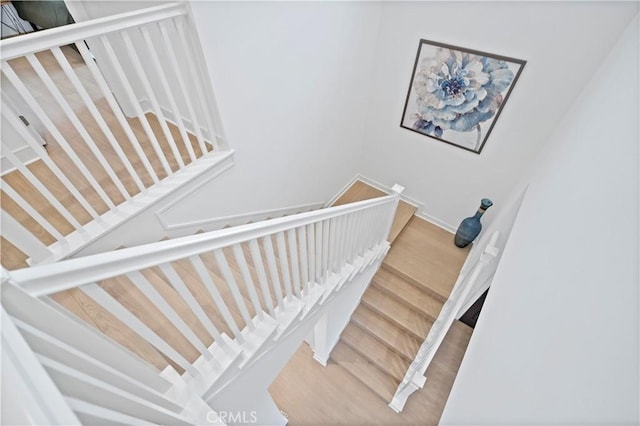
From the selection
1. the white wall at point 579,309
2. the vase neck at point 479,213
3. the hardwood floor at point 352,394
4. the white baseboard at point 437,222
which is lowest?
the hardwood floor at point 352,394

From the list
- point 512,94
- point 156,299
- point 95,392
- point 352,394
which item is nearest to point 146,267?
point 156,299

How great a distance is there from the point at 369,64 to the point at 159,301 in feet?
10.2

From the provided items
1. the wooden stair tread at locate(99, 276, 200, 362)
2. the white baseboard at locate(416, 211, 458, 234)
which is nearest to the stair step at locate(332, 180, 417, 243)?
the white baseboard at locate(416, 211, 458, 234)

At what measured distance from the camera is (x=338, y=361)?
3.41m

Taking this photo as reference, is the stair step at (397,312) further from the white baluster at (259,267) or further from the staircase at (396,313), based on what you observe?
the white baluster at (259,267)

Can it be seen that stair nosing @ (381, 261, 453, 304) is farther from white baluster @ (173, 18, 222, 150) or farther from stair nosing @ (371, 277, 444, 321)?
white baluster @ (173, 18, 222, 150)

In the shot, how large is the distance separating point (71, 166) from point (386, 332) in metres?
3.21

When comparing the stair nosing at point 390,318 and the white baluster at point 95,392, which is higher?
the white baluster at point 95,392

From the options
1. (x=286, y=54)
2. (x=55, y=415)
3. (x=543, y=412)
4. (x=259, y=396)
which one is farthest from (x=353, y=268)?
(x=55, y=415)

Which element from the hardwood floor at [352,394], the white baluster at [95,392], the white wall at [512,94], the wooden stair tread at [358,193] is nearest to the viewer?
the white baluster at [95,392]

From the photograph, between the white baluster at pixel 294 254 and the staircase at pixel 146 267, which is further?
the white baluster at pixel 294 254

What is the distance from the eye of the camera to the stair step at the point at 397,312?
3.16 meters

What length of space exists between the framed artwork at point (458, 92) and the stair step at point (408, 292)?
164 centimetres

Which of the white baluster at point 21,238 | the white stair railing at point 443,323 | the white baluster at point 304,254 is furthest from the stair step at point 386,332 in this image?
the white baluster at point 21,238
